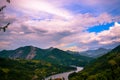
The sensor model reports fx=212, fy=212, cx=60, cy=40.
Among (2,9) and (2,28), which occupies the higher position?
(2,9)

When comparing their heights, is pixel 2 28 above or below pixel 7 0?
below

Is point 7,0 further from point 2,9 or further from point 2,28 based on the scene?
point 2,28

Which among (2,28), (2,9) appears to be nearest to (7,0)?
(2,9)
